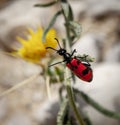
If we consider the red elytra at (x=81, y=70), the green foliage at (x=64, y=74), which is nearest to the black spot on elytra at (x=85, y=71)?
the red elytra at (x=81, y=70)

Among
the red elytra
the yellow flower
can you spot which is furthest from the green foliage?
the red elytra

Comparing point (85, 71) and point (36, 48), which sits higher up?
point (36, 48)

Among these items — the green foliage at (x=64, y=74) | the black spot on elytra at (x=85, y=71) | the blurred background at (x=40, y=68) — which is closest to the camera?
the black spot on elytra at (x=85, y=71)

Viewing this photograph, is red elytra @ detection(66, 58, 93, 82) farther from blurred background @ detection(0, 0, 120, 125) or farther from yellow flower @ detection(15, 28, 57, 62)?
blurred background @ detection(0, 0, 120, 125)

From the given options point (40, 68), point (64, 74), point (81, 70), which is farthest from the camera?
point (40, 68)

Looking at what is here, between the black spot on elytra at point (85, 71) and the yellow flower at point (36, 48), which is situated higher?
the yellow flower at point (36, 48)

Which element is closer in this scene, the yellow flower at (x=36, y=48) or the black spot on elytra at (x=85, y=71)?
the black spot on elytra at (x=85, y=71)

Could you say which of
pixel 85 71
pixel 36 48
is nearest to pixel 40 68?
pixel 36 48

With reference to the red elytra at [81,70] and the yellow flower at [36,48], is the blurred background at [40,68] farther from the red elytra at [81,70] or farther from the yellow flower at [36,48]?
the red elytra at [81,70]

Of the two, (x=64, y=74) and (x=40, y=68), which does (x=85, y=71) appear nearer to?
(x=64, y=74)

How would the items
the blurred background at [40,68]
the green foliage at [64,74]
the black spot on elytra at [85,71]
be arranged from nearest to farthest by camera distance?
the black spot on elytra at [85,71] < the green foliage at [64,74] < the blurred background at [40,68]
